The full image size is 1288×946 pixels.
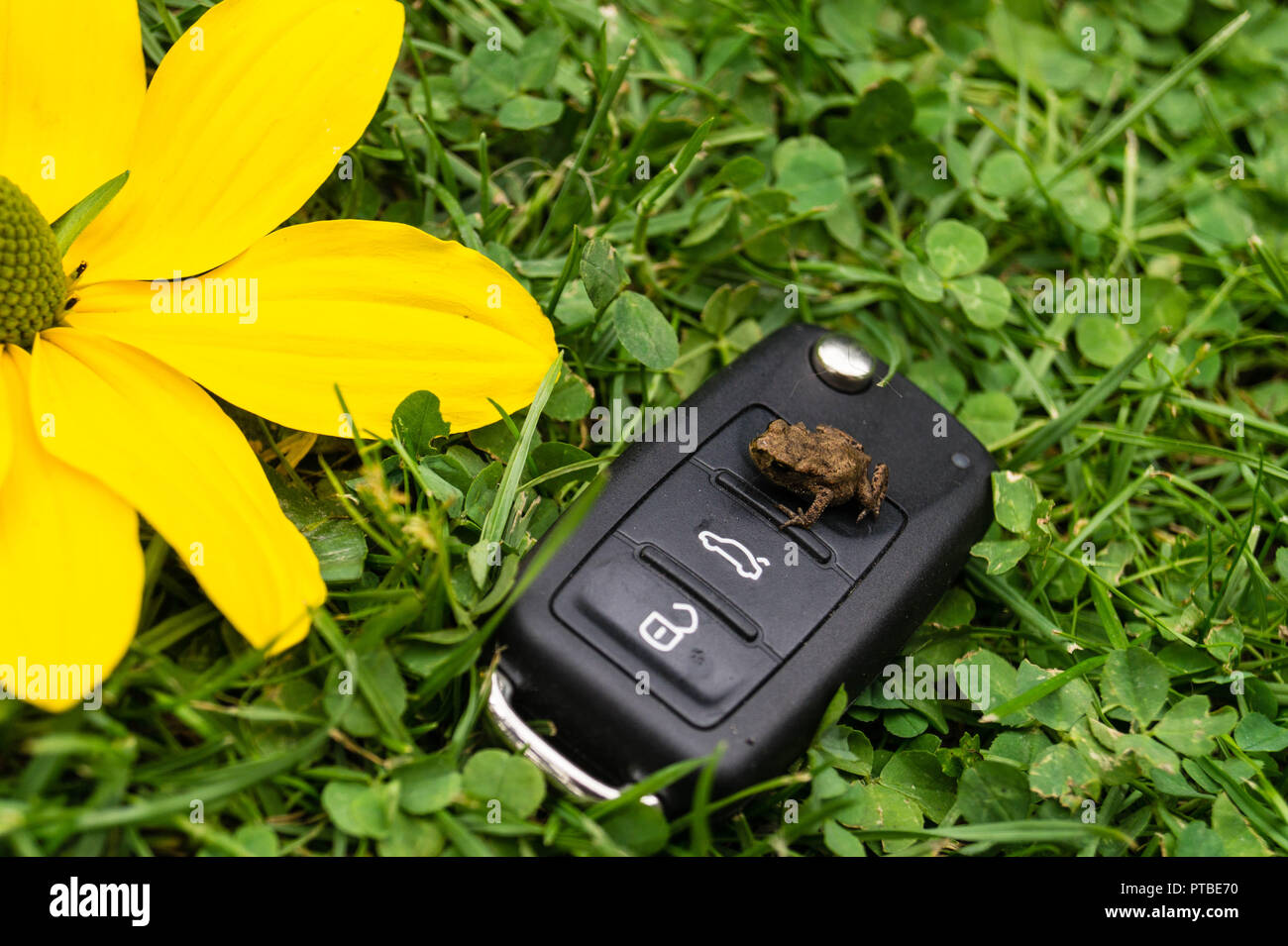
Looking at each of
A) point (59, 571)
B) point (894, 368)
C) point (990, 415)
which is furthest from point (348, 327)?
point (990, 415)

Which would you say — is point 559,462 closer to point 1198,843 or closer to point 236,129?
point 236,129

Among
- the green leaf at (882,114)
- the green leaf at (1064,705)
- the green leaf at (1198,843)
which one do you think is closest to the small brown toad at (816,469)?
the green leaf at (1064,705)

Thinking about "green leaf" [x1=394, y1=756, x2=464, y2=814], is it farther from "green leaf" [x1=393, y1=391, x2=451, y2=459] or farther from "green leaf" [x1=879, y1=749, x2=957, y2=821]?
"green leaf" [x1=879, y1=749, x2=957, y2=821]

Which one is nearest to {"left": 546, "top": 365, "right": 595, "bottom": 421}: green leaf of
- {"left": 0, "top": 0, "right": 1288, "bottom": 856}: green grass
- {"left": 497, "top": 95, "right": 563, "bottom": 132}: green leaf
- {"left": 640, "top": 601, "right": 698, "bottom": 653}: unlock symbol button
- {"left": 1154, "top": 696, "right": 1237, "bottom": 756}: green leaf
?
{"left": 0, "top": 0, "right": 1288, "bottom": 856}: green grass

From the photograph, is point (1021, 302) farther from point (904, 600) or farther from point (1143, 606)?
point (904, 600)

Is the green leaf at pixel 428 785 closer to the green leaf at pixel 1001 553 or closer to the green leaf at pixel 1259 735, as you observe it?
the green leaf at pixel 1001 553

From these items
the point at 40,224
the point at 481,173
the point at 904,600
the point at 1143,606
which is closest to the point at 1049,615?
the point at 1143,606

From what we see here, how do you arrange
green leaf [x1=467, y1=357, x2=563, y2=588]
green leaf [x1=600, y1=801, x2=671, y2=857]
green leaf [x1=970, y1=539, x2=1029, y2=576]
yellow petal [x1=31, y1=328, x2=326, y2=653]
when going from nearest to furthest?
yellow petal [x1=31, y1=328, x2=326, y2=653]
green leaf [x1=600, y1=801, x2=671, y2=857]
green leaf [x1=467, y1=357, x2=563, y2=588]
green leaf [x1=970, y1=539, x2=1029, y2=576]
